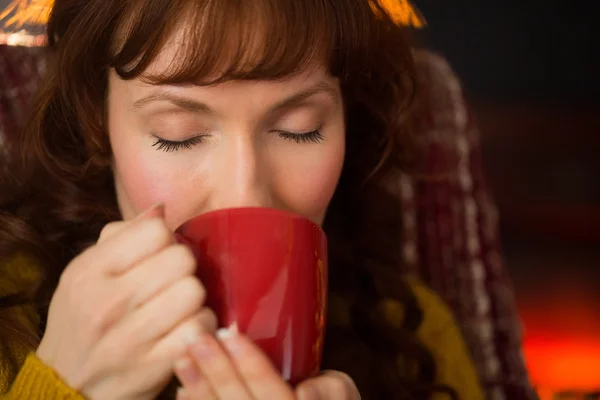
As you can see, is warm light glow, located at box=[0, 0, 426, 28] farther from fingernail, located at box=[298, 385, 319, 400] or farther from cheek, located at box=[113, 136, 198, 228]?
fingernail, located at box=[298, 385, 319, 400]

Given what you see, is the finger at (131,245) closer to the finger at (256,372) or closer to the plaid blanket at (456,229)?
the finger at (256,372)

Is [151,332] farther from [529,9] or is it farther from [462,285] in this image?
[529,9]

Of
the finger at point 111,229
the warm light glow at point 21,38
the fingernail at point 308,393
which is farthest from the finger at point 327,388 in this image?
the warm light glow at point 21,38

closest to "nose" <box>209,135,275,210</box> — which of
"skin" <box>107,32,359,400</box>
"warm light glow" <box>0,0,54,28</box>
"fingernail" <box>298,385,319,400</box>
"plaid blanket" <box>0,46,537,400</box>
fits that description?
"skin" <box>107,32,359,400</box>

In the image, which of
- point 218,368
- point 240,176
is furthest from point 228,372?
point 240,176

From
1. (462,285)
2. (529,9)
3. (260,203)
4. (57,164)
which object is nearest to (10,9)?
(57,164)

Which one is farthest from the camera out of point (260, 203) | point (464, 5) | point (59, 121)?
point (464, 5)

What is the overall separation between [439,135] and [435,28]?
0.63 metres

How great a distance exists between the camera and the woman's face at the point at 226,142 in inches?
29.6

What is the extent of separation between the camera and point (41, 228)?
1.01 metres

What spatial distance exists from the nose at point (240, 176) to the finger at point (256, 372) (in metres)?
0.19

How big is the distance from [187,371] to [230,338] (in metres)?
0.04

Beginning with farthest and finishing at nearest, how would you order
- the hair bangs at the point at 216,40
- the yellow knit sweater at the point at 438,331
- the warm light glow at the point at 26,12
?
the yellow knit sweater at the point at 438,331 → the warm light glow at the point at 26,12 → the hair bangs at the point at 216,40

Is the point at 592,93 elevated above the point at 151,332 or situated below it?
above
